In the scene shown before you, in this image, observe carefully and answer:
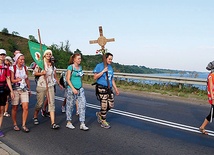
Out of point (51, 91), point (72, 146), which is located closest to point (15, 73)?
point (51, 91)

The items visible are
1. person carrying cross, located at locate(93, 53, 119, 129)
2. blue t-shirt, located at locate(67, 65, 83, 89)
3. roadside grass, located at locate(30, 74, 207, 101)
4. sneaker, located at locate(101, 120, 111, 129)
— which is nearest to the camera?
blue t-shirt, located at locate(67, 65, 83, 89)

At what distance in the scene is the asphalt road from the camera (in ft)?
17.4

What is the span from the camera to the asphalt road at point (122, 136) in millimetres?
5312

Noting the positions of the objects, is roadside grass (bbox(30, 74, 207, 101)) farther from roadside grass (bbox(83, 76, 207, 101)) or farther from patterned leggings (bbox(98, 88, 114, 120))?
patterned leggings (bbox(98, 88, 114, 120))

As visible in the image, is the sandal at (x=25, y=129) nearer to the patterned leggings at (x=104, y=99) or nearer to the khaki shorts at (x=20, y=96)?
the khaki shorts at (x=20, y=96)

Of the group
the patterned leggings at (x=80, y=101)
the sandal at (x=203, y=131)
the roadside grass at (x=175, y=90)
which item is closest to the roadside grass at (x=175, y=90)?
the roadside grass at (x=175, y=90)

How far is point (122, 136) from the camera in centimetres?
622

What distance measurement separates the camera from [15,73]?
255 inches

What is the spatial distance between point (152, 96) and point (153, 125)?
243 inches

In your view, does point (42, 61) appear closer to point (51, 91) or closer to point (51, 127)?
point (51, 91)

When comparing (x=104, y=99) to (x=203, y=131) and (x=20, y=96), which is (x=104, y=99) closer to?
(x=20, y=96)

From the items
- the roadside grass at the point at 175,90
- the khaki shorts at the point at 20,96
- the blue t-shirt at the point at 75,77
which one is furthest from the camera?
the roadside grass at the point at 175,90

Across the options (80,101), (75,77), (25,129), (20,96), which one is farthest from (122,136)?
(20,96)

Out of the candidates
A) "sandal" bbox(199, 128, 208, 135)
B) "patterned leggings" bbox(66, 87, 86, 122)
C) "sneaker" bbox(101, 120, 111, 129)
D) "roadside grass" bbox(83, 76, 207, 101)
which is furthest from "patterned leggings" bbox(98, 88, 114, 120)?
"roadside grass" bbox(83, 76, 207, 101)
